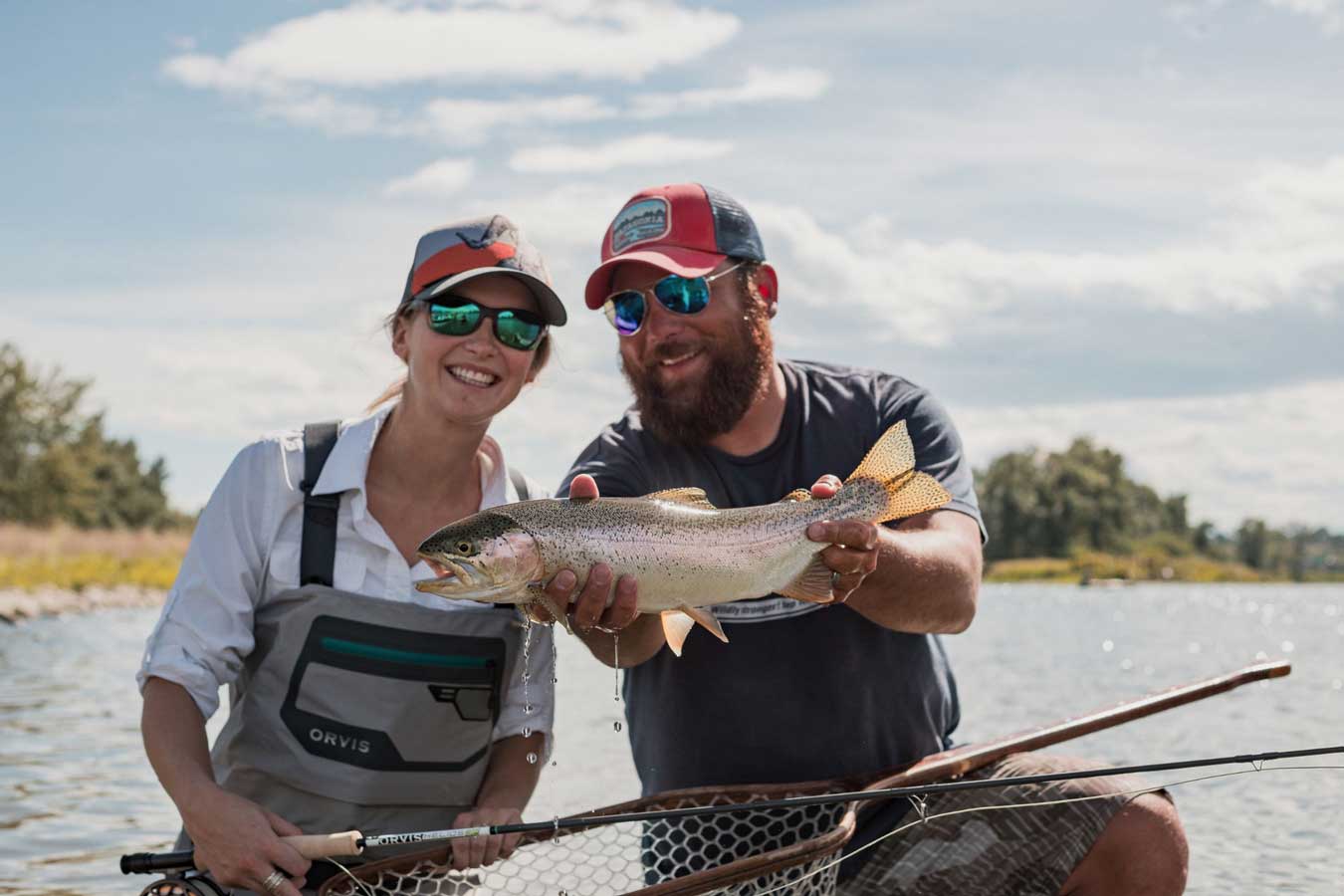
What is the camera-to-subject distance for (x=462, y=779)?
→ 4129 mm

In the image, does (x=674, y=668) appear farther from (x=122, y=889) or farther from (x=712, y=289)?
(x=122, y=889)

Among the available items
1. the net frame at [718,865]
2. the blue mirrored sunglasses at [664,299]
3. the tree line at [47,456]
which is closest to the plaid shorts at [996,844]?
the net frame at [718,865]

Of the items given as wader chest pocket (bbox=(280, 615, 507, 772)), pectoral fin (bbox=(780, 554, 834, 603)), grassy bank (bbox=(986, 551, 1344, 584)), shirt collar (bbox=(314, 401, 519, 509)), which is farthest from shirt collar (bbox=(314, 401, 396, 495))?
grassy bank (bbox=(986, 551, 1344, 584))

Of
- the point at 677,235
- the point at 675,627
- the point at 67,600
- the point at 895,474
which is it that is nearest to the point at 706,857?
the point at 675,627

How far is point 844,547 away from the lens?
3.37m

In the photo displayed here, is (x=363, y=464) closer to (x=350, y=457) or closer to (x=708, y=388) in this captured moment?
(x=350, y=457)

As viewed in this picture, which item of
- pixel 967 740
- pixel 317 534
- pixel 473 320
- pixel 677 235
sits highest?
pixel 677 235

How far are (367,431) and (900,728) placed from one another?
2007mm

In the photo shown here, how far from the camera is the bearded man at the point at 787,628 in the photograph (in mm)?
3988

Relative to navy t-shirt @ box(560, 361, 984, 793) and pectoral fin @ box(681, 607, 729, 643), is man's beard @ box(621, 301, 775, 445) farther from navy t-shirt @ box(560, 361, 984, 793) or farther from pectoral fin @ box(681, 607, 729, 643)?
pectoral fin @ box(681, 607, 729, 643)

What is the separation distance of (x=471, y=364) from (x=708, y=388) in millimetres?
803

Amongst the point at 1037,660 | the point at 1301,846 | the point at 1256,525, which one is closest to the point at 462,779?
the point at 1301,846

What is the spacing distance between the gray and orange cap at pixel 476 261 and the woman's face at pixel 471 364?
5cm

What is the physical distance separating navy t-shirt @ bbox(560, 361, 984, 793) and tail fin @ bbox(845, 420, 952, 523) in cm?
68
